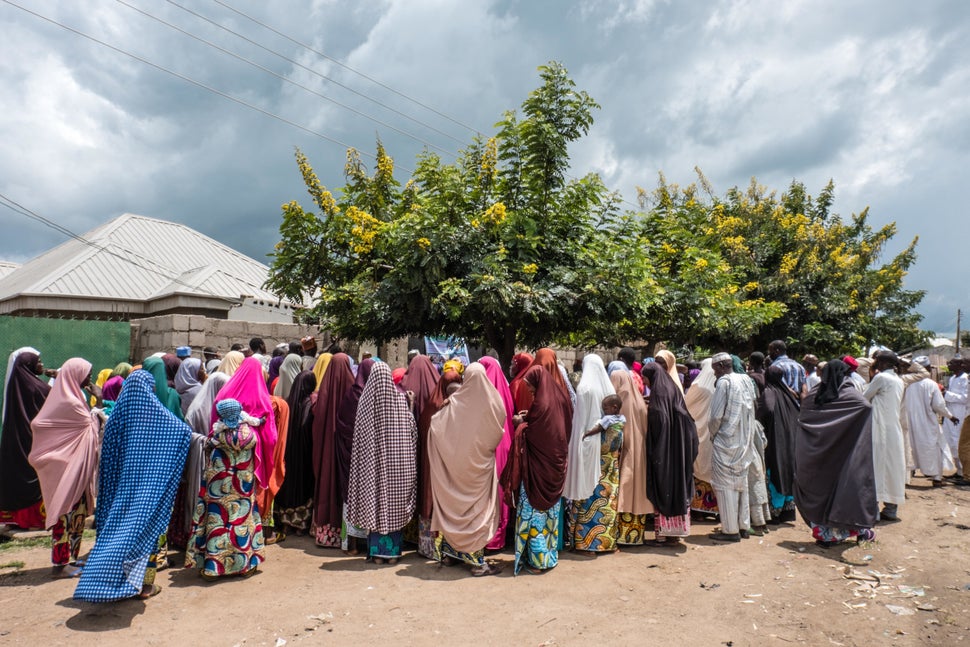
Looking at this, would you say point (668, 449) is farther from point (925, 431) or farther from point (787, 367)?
point (925, 431)

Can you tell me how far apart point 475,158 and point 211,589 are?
6.69 meters

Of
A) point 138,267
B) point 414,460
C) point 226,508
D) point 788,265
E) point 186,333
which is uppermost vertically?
point 138,267

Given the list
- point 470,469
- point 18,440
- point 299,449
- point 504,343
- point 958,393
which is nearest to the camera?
point 470,469

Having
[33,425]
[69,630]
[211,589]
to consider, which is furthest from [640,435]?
[33,425]

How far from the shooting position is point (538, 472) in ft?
16.2

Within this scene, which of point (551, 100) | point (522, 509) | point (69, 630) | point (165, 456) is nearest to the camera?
point (69, 630)

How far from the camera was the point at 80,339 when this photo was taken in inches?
368

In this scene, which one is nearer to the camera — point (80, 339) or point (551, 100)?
point (551, 100)

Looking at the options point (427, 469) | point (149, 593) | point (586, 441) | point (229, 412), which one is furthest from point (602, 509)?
point (149, 593)

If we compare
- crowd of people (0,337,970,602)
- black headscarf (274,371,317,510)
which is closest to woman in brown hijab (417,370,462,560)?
crowd of people (0,337,970,602)

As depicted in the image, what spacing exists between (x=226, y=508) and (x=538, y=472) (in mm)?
2416

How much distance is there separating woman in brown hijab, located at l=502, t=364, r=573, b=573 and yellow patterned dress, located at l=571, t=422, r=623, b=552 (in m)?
0.47

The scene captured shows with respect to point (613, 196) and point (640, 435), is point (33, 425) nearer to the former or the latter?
point (640, 435)

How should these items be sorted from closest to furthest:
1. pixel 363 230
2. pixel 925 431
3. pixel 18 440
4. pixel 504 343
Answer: pixel 18 440, pixel 925 431, pixel 363 230, pixel 504 343
